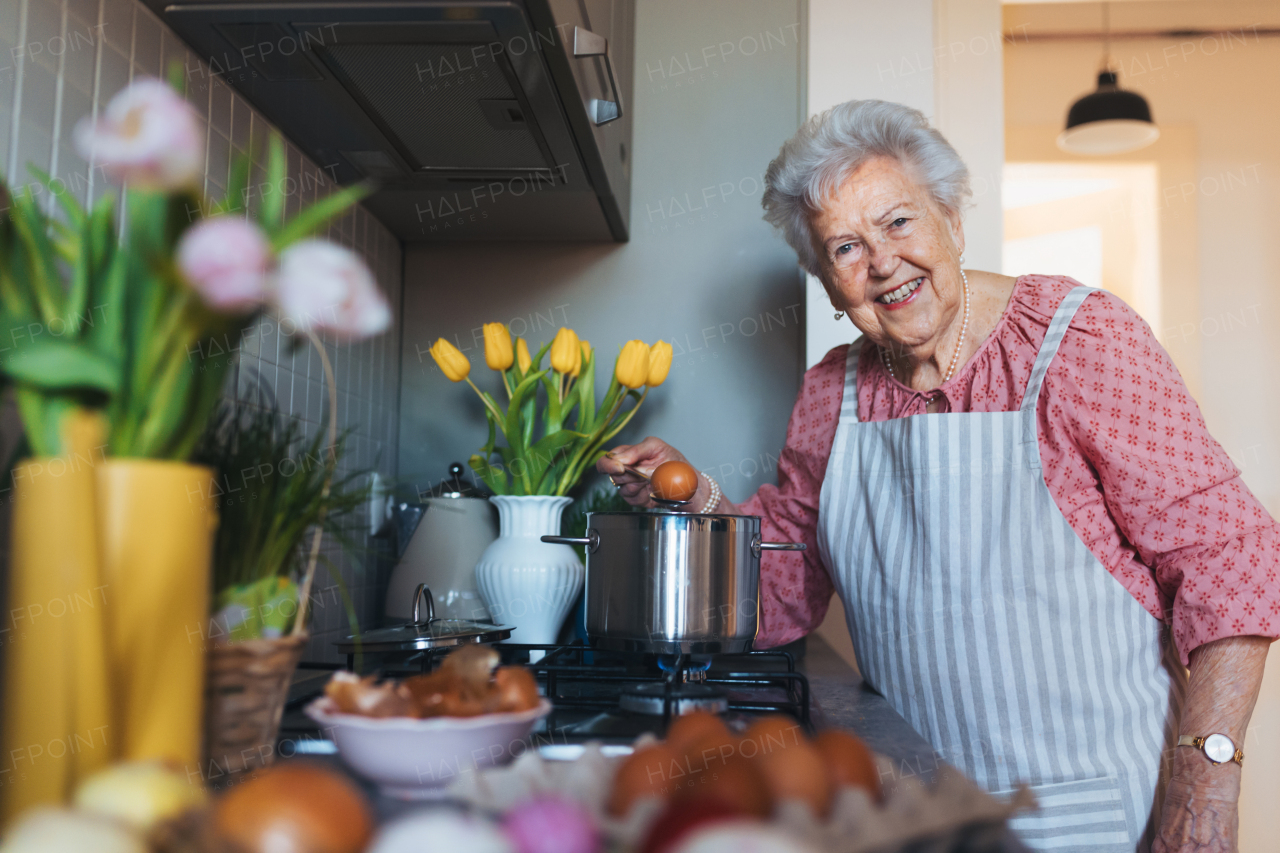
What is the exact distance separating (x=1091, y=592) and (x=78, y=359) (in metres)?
1.11

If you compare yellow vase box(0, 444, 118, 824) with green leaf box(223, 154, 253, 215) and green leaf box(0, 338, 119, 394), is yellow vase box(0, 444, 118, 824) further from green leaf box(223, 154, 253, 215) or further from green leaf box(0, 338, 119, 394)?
green leaf box(223, 154, 253, 215)

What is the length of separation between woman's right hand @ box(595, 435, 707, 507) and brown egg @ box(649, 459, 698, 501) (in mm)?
156

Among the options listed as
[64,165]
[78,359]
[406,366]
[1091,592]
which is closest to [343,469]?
[406,366]

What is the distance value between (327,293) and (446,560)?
3.12ft

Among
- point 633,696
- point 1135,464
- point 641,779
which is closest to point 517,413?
point 633,696

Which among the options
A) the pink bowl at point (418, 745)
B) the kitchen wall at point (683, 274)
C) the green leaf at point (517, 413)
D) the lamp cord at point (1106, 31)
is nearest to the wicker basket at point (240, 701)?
the pink bowl at point (418, 745)

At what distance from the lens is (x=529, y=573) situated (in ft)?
4.19

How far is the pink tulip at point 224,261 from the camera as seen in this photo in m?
0.45

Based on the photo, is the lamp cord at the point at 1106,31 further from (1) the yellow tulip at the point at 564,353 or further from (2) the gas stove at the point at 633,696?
(2) the gas stove at the point at 633,696

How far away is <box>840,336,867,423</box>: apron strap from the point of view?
138 centimetres

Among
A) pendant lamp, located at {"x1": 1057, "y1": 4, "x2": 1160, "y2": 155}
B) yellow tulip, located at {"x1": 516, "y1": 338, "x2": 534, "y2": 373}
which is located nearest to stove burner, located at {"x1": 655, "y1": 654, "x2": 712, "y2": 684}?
yellow tulip, located at {"x1": 516, "y1": 338, "x2": 534, "y2": 373}

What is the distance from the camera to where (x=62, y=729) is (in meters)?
0.47

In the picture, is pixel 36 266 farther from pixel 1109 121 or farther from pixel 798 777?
pixel 1109 121

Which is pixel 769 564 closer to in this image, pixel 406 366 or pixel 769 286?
pixel 769 286
